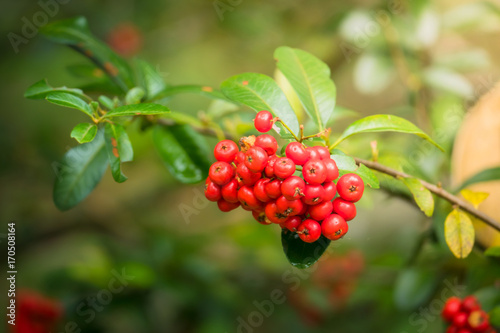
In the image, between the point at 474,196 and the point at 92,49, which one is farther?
the point at 92,49

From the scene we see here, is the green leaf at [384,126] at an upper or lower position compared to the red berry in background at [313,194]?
Result: upper

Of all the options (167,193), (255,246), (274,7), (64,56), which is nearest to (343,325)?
(255,246)

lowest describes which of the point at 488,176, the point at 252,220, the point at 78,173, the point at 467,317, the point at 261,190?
the point at 252,220

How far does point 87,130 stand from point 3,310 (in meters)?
2.29

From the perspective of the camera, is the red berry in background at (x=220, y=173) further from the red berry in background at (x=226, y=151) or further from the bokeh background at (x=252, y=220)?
the bokeh background at (x=252, y=220)

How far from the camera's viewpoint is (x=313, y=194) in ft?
2.13

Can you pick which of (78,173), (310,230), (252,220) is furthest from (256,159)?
(252,220)

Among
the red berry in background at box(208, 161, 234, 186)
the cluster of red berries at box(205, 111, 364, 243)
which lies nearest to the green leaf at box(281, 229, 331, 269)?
the cluster of red berries at box(205, 111, 364, 243)

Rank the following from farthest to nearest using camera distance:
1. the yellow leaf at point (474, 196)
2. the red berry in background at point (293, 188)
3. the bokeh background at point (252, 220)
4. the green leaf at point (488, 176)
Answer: the bokeh background at point (252, 220) < the green leaf at point (488, 176) < the yellow leaf at point (474, 196) < the red berry in background at point (293, 188)

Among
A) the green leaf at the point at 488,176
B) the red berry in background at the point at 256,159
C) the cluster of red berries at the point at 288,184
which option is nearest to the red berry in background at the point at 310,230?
the cluster of red berries at the point at 288,184

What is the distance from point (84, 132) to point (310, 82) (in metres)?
0.44

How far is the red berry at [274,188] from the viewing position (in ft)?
2.13

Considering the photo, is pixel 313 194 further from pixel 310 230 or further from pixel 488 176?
pixel 488 176

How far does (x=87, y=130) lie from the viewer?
0.77m
